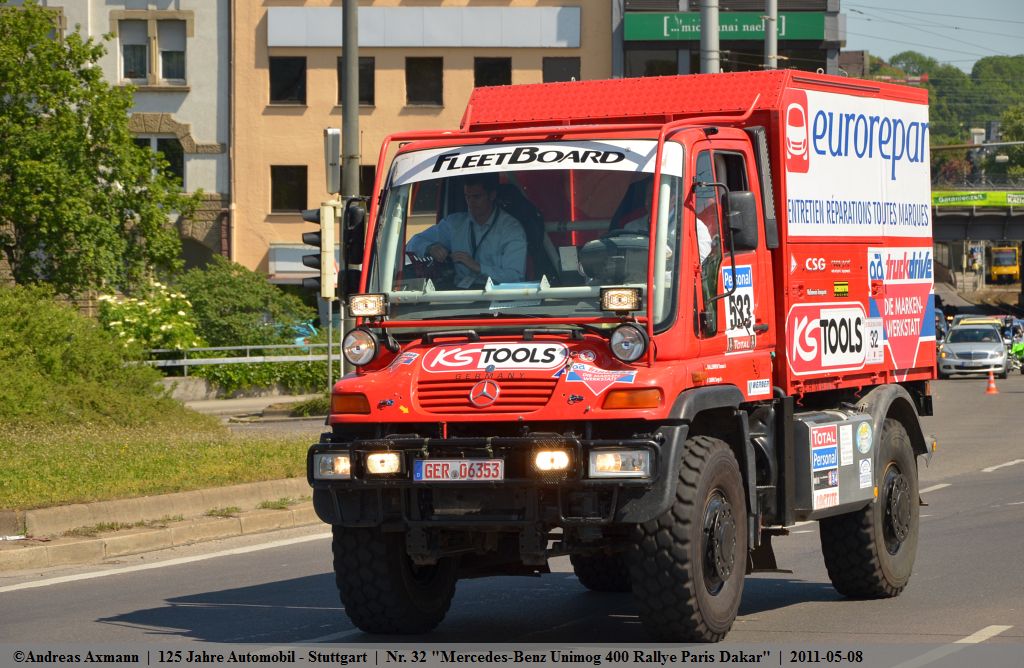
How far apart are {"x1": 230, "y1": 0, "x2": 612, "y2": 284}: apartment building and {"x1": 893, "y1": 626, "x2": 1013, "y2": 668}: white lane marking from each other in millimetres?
46734

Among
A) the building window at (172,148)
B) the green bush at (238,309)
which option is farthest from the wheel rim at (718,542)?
the building window at (172,148)

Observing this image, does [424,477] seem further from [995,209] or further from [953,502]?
[995,209]

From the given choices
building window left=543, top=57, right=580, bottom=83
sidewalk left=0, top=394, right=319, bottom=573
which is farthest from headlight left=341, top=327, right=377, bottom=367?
building window left=543, top=57, right=580, bottom=83

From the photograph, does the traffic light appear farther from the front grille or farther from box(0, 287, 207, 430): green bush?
the front grille

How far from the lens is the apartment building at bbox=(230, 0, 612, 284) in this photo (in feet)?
180

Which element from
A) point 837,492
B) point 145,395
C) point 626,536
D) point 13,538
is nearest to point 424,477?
point 626,536

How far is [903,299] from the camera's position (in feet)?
36.6

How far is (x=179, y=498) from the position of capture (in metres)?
14.4

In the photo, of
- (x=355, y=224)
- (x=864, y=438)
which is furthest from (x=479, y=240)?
(x=864, y=438)

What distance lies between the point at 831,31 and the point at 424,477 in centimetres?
5058

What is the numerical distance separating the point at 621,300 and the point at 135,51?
163 ft

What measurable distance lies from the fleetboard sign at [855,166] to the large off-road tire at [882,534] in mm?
1365

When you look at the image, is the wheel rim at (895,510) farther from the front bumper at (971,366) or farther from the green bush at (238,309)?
the front bumper at (971,366)

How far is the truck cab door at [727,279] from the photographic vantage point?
8.62 metres
